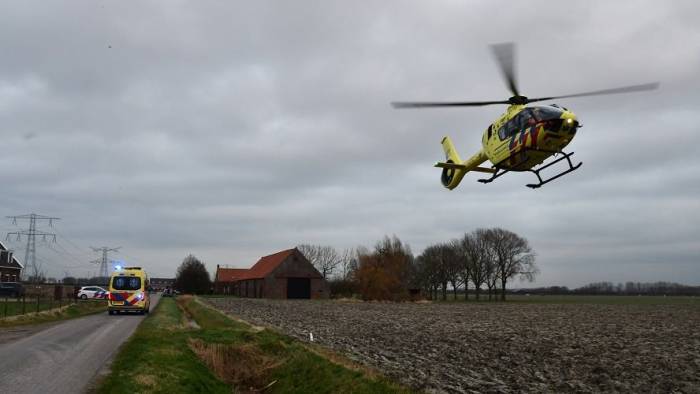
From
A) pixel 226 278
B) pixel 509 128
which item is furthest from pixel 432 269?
pixel 509 128

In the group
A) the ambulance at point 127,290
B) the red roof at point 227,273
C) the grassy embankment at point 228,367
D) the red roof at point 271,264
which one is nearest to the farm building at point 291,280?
the red roof at point 271,264

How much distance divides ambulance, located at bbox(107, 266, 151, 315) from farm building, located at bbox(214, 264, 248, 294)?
88.9m

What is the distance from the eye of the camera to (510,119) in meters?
14.6

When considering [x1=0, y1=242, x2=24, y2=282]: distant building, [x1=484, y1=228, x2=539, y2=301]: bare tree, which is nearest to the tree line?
[x1=484, y1=228, x2=539, y2=301]: bare tree

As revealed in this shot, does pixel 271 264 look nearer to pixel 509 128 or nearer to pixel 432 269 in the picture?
pixel 432 269

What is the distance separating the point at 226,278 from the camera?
445 ft

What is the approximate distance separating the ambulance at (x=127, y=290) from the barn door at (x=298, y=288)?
2164 inches

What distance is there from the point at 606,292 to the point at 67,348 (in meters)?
200

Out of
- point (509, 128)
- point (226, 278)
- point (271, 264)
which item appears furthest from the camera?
point (226, 278)

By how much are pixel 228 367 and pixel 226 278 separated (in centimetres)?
12096

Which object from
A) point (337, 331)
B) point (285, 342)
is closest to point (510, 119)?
point (285, 342)

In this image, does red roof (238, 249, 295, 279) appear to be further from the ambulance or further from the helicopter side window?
the helicopter side window

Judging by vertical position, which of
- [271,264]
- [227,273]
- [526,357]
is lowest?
[526,357]

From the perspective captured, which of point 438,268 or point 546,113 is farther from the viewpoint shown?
point 438,268
